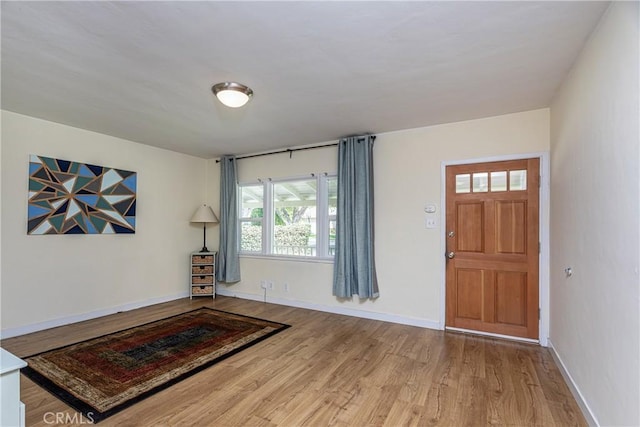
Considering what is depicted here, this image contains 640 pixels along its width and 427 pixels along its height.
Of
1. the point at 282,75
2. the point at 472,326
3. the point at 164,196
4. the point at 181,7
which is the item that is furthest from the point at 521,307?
the point at 164,196

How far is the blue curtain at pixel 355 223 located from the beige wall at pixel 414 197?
164 mm

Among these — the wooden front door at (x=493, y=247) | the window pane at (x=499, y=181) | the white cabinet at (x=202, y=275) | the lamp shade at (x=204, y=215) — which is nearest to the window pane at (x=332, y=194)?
the wooden front door at (x=493, y=247)

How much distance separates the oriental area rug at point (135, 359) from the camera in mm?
2211

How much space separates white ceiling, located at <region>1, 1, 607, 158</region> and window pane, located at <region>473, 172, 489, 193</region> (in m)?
0.66

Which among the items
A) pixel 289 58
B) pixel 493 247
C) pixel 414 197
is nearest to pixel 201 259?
pixel 414 197

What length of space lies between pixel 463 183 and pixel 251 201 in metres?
3.28

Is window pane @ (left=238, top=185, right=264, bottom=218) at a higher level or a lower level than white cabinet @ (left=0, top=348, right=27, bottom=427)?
higher

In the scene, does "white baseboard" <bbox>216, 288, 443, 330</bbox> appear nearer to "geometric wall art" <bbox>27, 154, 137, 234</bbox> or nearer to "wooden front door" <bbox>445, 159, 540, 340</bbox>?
"wooden front door" <bbox>445, 159, 540, 340</bbox>

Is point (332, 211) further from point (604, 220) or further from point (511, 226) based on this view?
point (604, 220)

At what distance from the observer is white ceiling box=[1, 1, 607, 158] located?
171 cm

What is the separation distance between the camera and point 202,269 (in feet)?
16.8

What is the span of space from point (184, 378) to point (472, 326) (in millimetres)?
3004

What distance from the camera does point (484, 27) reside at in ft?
6.02

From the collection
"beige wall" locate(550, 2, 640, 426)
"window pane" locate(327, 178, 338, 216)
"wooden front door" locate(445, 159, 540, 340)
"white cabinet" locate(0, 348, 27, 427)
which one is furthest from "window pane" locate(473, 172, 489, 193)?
"white cabinet" locate(0, 348, 27, 427)
